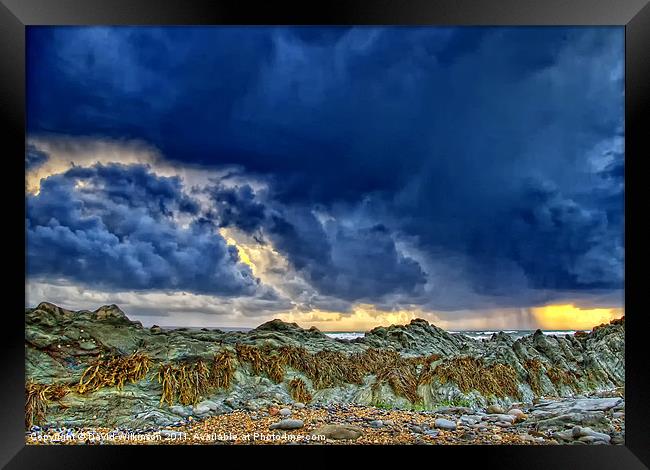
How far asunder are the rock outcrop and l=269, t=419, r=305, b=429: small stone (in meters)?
0.13

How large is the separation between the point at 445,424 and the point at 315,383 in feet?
2.95

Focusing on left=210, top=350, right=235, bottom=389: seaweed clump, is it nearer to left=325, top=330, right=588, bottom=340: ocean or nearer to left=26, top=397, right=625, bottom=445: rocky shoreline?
left=26, top=397, right=625, bottom=445: rocky shoreline

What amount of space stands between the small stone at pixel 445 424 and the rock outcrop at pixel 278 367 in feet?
0.37

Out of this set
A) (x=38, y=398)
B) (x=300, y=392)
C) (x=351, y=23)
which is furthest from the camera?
(x=300, y=392)

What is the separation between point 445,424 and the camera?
2605 millimetres

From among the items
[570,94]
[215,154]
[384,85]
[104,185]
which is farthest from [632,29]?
[104,185]

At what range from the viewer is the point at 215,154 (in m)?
2.66

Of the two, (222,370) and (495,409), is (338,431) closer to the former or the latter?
(222,370)

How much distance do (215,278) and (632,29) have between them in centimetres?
314

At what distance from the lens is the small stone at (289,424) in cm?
259

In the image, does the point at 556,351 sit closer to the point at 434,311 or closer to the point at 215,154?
the point at 434,311

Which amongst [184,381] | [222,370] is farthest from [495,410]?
[184,381]

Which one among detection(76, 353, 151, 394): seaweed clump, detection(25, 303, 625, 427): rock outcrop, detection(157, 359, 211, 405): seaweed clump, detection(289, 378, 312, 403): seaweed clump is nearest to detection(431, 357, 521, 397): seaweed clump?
detection(25, 303, 625, 427): rock outcrop

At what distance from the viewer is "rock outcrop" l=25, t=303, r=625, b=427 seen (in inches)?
102
